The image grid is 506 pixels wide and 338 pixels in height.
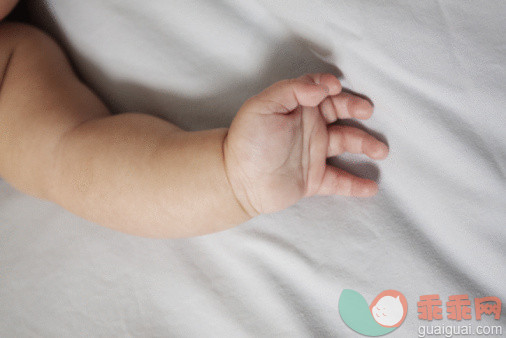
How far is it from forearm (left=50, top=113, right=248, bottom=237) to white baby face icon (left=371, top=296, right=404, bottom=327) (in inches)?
9.9

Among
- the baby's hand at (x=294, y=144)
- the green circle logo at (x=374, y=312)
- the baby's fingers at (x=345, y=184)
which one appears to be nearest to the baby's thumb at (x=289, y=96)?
the baby's hand at (x=294, y=144)

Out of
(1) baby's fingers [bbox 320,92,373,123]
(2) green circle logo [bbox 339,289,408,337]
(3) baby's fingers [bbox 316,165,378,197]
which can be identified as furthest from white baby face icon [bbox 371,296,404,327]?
(1) baby's fingers [bbox 320,92,373,123]

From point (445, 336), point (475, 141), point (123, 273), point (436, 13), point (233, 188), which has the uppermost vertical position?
point (436, 13)

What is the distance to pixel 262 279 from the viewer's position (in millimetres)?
625

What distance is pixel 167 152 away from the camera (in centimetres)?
62

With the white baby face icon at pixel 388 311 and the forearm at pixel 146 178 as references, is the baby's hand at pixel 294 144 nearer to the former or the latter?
the forearm at pixel 146 178

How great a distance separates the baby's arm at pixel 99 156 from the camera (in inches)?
23.6

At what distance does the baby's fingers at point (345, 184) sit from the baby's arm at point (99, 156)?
0.49 feet

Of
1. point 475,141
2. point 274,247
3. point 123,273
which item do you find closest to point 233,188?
point 274,247

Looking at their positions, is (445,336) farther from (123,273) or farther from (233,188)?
(123,273)

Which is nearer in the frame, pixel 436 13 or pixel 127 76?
pixel 436 13

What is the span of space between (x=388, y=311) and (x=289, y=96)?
36cm

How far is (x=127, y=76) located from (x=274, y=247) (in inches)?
16.7

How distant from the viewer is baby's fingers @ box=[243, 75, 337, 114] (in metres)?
0.53
